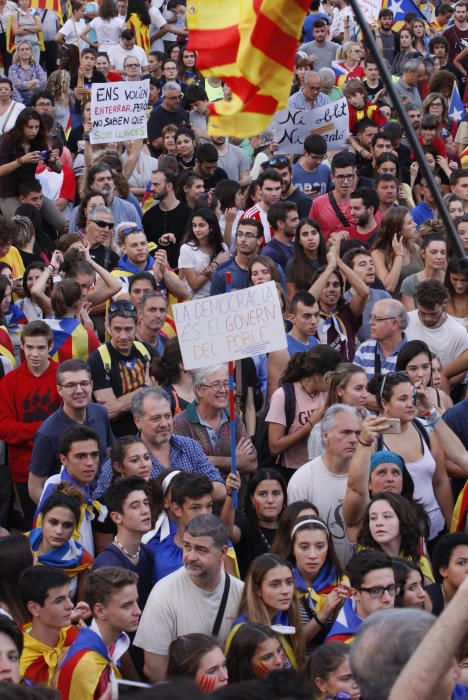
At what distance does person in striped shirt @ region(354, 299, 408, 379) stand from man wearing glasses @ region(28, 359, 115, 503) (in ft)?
6.46

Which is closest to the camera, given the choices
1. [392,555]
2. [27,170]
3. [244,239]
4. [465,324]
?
[392,555]

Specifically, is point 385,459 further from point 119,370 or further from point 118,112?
point 118,112

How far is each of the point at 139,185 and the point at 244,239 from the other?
3454 mm

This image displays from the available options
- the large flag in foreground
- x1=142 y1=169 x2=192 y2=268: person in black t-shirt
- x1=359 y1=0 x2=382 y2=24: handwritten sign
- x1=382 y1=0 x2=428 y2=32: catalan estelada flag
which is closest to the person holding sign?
the large flag in foreground

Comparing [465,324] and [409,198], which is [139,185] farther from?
[465,324]

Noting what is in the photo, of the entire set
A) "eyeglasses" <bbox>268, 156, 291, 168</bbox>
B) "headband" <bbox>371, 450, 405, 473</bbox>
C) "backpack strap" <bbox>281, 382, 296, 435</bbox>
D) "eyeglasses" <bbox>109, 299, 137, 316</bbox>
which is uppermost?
"eyeglasses" <bbox>268, 156, 291, 168</bbox>

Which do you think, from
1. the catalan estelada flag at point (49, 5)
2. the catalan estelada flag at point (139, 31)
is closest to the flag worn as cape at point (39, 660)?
the catalan estelada flag at point (139, 31)

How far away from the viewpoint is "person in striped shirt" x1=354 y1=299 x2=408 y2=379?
357 inches

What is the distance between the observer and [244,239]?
34.6 feet

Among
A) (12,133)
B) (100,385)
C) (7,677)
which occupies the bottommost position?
(7,677)

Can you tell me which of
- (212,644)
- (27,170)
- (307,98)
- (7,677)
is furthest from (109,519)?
(307,98)

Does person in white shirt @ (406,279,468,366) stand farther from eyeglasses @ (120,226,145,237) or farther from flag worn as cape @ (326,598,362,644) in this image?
flag worn as cape @ (326,598,362,644)

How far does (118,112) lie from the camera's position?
13.2 m

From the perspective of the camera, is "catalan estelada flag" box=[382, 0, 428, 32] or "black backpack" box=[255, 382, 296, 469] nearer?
"black backpack" box=[255, 382, 296, 469]
